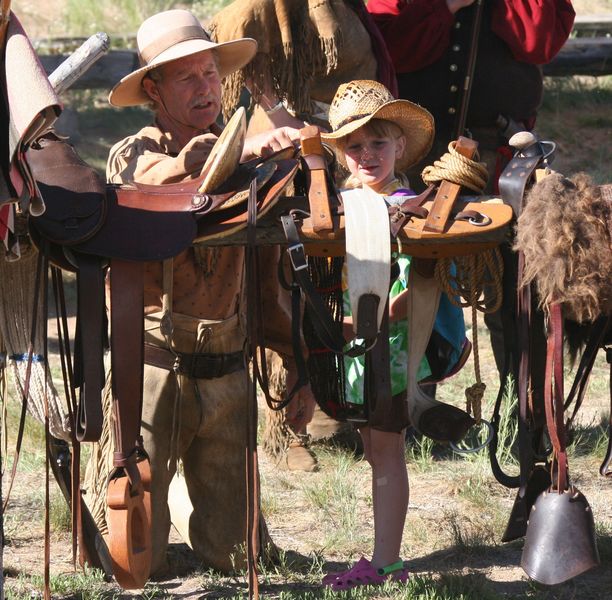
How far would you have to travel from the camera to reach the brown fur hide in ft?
9.09

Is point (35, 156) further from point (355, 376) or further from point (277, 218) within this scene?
point (355, 376)

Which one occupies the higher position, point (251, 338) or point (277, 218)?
point (277, 218)

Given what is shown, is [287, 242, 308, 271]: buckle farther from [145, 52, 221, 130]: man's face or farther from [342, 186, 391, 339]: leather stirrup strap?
[145, 52, 221, 130]: man's face

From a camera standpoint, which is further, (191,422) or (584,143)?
(584,143)

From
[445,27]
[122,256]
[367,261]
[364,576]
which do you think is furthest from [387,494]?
[445,27]

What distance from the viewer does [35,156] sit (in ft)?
10.2

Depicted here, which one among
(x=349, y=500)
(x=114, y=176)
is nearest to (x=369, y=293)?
(x=114, y=176)

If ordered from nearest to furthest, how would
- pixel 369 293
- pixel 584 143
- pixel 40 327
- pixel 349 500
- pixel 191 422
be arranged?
pixel 369 293 < pixel 40 327 < pixel 191 422 < pixel 349 500 < pixel 584 143

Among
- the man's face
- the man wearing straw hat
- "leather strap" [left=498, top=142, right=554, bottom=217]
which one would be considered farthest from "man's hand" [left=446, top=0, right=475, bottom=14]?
"leather strap" [left=498, top=142, right=554, bottom=217]

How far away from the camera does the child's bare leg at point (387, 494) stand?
3.43 meters

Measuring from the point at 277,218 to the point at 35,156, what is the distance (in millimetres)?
698

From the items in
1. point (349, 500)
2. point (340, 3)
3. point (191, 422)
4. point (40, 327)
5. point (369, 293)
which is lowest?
point (349, 500)

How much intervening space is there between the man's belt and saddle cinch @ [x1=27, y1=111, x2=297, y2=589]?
1.55 ft

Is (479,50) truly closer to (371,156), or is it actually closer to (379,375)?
(371,156)
